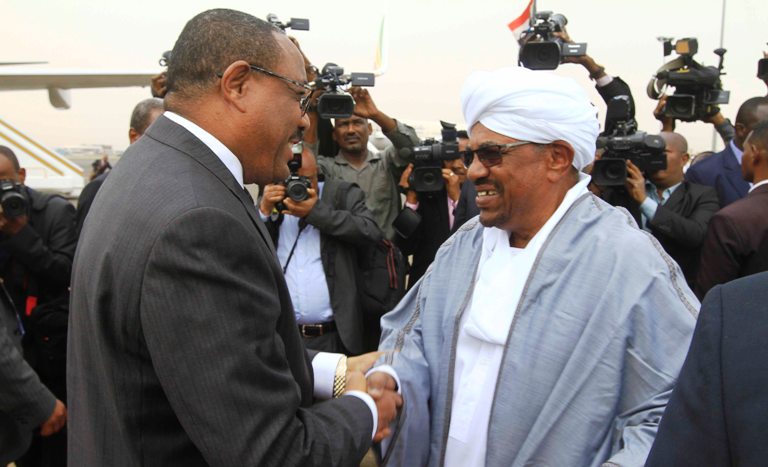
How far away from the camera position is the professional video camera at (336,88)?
425 cm

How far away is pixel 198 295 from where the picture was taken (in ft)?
4.49

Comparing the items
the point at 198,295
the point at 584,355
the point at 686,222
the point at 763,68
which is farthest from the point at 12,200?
the point at 763,68

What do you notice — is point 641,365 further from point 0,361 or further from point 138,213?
point 0,361

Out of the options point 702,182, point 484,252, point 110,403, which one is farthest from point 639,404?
point 702,182

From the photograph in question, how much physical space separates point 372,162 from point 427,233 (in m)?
0.75

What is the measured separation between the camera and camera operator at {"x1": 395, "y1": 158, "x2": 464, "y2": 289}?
15.7 ft

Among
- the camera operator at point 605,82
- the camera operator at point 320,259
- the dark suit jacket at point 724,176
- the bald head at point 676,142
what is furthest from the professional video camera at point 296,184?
the dark suit jacket at point 724,176

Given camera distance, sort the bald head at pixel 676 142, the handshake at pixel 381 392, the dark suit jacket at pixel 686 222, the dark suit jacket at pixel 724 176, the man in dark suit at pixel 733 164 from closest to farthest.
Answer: the handshake at pixel 381 392, the dark suit jacket at pixel 686 222, the man in dark suit at pixel 733 164, the dark suit jacket at pixel 724 176, the bald head at pixel 676 142

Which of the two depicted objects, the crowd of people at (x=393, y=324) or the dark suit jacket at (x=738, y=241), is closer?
the crowd of people at (x=393, y=324)

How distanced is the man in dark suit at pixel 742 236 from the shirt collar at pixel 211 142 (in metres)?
2.62

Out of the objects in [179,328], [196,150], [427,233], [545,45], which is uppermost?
[545,45]

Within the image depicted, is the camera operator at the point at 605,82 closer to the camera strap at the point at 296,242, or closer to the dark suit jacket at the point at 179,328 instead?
the camera strap at the point at 296,242

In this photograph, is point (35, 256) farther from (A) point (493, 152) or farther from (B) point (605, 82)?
(B) point (605, 82)

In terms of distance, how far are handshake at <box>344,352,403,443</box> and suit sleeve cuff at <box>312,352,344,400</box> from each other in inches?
2.5
